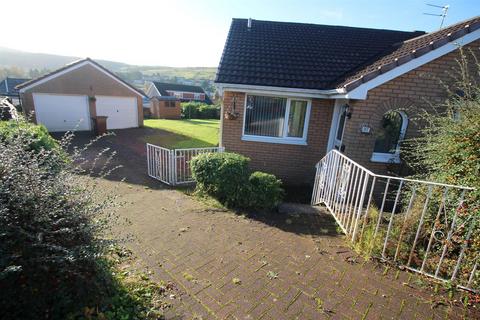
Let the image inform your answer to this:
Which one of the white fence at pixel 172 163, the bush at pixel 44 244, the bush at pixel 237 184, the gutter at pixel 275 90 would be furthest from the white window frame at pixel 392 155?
the bush at pixel 44 244

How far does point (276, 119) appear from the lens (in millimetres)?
8078

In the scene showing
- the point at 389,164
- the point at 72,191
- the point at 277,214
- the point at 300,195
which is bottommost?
the point at 300,195

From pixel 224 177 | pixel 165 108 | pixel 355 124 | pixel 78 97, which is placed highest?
pixel 355 124

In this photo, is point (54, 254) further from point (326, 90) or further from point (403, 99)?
point (403, 99)

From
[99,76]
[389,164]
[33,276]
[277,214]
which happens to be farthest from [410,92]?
[99,76]

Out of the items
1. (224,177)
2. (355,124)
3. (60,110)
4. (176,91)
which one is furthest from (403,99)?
(176,91)

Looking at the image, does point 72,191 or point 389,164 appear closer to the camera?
point 72,191

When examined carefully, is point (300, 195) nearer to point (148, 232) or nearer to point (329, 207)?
point (329, 207)

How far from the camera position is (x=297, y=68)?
815 centimetres

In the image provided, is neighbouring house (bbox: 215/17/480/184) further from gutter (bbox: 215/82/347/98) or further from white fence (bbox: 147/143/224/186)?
white fence (bbox: 147/143/224/186)

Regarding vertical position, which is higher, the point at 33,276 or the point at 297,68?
the point at 297,68

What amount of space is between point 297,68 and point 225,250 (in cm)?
658

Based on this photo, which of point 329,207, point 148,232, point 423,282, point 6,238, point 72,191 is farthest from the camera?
point 329,207

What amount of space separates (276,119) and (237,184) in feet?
11.1
